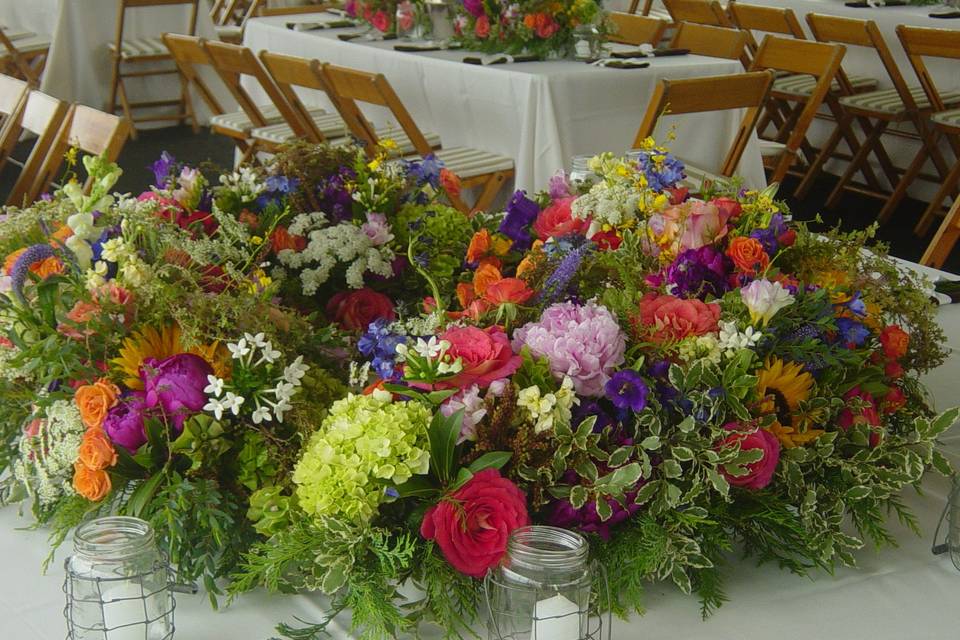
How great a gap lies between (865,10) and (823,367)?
5.05 metres

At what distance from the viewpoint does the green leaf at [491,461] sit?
1.15 meters

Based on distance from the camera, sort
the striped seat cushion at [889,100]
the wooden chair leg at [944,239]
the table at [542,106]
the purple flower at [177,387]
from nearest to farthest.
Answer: the purple flower at [177,387] < the wooden chair leg at [944,239] < the table at [542,106] < the striped seat cushion at [889,100]

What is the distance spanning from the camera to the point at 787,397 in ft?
4.19

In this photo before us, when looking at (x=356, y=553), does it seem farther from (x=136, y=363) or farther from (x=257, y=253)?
(x=257, y=253)

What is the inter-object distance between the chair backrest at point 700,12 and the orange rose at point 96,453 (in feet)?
17.3

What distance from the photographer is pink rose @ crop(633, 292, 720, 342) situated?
127 centimetres

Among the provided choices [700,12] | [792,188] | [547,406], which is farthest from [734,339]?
[700,12]

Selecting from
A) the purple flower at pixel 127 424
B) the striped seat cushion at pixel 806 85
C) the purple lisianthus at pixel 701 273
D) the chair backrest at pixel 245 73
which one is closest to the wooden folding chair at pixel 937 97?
the striped seat cushion at pixel 806 85

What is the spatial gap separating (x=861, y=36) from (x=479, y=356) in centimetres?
455

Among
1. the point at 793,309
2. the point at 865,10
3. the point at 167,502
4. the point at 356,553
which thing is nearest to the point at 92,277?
the point at 167,502

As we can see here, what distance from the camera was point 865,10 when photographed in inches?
230

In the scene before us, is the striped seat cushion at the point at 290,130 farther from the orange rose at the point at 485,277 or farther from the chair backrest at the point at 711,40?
the orange rose at the point at 485,277

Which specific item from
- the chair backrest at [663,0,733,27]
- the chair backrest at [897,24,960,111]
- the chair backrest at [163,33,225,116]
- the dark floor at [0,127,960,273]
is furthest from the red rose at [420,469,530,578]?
the chair backrest at [663,0,733,27]

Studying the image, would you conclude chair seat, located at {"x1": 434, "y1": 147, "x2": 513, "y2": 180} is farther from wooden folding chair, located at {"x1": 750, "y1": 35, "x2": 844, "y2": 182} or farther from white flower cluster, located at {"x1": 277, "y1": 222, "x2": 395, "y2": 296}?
Answer: white flower cluster, located at {"x1": 277, "y1": 222, "x2": 395, "y2": 296}
